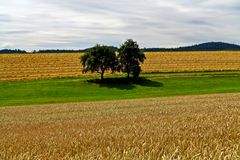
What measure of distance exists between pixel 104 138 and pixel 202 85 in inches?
3084

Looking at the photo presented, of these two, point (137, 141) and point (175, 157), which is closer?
point (175, 157)

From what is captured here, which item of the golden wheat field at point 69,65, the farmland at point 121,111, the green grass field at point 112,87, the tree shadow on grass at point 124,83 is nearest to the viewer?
the farmland at point 121,111

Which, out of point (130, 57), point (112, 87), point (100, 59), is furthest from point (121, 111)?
point (130, 57)

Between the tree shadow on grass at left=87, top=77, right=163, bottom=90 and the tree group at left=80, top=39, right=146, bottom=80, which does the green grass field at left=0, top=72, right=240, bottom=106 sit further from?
the tree group at left=80, top=39, right=146, bottom=80

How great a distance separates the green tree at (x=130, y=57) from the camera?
309 ft

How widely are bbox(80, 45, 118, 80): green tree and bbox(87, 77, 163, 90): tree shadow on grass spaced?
2.12 metres

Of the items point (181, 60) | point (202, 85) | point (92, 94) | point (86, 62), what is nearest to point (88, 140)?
point (92, 94)

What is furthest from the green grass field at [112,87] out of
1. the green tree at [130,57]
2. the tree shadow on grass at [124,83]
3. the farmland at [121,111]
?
the green tree at [130,57]

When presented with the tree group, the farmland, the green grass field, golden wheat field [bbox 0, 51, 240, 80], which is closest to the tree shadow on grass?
the green grass field

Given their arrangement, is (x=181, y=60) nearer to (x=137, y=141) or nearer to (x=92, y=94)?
(x=92, y=94)

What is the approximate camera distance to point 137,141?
9.60m

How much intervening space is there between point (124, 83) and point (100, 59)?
732 cm

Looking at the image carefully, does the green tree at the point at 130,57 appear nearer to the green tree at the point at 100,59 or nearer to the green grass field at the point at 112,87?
the green tree at the point at 100,59

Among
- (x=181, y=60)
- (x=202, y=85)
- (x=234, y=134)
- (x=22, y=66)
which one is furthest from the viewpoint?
(x=181, y=60)
